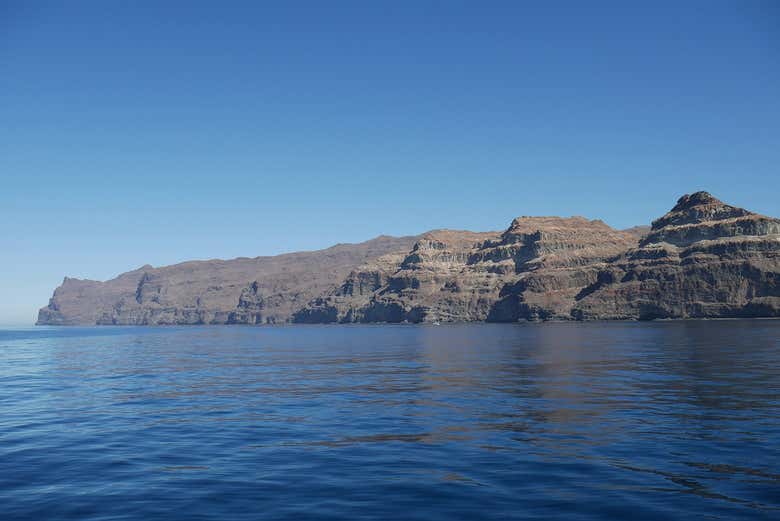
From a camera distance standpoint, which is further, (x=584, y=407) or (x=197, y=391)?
(x=197, y=391)

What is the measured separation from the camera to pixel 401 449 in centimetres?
2291

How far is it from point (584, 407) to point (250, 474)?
19.4m

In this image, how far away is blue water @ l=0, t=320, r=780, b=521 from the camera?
16.2 meters

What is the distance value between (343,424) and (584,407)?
13005 mm

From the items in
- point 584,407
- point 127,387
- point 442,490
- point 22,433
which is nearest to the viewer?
point 442,490

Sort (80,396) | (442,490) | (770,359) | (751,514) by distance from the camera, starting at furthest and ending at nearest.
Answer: (770,359) → (80,396) → (442,490) → (751,514)

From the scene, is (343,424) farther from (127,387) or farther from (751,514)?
(127,387)

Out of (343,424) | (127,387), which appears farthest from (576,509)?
(127,387)

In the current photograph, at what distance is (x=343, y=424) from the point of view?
28.7 metres

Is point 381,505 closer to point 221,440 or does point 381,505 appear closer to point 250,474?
point 250,474

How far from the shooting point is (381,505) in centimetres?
1625

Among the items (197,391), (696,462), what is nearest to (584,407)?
(696,462)

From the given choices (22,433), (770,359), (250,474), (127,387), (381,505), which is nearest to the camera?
(381,505)

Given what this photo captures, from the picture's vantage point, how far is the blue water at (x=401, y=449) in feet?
53.3
